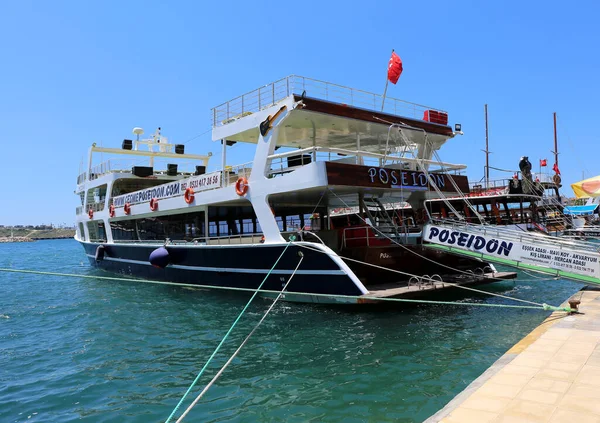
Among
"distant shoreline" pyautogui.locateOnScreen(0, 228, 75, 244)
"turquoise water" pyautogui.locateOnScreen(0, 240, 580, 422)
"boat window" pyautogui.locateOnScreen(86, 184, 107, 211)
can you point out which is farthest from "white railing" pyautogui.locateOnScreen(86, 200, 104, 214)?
"distant shoreline" pyautogui.locateOnScreen(0, 228, 75, 244)

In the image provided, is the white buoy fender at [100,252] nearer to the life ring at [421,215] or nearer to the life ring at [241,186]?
the life ring at [241,186]

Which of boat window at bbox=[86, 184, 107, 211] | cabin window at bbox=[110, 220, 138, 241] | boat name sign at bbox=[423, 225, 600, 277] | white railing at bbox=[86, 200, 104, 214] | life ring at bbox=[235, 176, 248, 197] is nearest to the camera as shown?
boat name sign at bbox=[423, 225, 600, 277]

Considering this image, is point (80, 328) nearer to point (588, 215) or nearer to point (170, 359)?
point (170, 359)

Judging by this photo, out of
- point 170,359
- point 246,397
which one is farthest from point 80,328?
point 246,397

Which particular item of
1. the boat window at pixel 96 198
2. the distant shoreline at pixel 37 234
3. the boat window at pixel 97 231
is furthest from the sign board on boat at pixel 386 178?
the distant shoreline at pixel 37 234

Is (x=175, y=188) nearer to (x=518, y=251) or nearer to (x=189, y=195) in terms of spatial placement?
(x=189, y=195)

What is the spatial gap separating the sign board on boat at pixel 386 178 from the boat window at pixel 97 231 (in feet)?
58.7

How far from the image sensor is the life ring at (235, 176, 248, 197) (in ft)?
44.2

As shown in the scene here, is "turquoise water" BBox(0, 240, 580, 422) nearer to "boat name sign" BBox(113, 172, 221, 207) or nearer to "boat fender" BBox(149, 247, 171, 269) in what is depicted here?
"boat fender" BBox(149, 247, 171, 269)

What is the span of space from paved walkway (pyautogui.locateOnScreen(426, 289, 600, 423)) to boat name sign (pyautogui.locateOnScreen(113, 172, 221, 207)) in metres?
11.3

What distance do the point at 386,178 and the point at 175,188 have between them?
881 centimetres

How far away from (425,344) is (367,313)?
282cm

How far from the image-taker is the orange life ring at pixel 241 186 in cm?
1346

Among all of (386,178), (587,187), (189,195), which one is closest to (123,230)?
(189,195)
